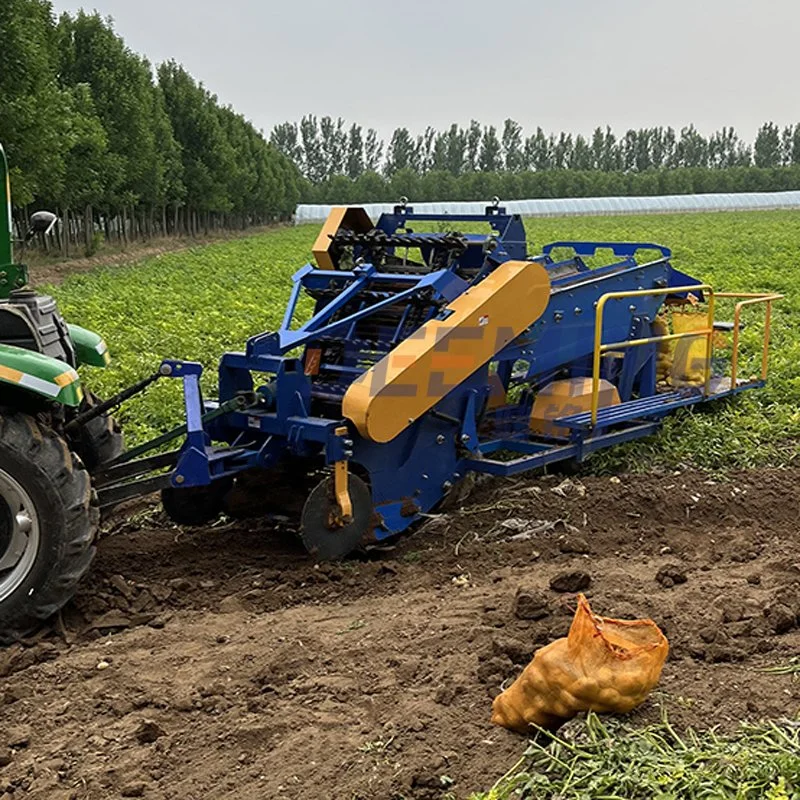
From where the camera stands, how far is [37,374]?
14.2ft

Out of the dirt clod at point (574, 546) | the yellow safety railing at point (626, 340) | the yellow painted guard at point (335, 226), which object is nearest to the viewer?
the dirt clod at point (574, 546)

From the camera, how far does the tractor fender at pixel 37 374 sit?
14.1ft

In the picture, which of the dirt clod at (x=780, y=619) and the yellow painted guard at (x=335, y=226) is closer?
the dirt clod at (x=780, y=619)

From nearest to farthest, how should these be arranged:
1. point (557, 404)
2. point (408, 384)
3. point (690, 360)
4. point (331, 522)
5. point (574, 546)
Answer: point (331, 522), point (408, 384), point (574, 546), point (557, 404), point (690, 360)

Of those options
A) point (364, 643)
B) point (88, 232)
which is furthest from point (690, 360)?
point (88, 232)

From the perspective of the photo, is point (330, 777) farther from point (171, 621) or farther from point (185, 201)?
point (185, 201)

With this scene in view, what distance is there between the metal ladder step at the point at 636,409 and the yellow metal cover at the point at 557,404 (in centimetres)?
5

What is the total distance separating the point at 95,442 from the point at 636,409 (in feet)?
12.2

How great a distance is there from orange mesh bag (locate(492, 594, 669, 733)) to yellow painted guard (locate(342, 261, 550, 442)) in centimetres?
233

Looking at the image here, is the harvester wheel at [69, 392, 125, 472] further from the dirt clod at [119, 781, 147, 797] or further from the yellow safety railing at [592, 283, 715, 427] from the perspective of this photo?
the yellow safety railing at [592, 283, 715, 427]

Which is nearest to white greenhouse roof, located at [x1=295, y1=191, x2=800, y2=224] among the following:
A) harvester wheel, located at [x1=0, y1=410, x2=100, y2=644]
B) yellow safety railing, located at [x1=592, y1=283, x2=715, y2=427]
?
yellow safety railing, located at [x1=592, y1=283, x2=715, y2=427]

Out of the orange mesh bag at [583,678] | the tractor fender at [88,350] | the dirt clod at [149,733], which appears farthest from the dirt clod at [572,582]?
the tractor fender at [88,350]

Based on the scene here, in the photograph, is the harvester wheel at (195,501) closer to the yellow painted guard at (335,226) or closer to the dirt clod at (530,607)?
the yellow painted guard at (335,226)

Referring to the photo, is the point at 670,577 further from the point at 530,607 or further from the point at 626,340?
the point at 626,340
